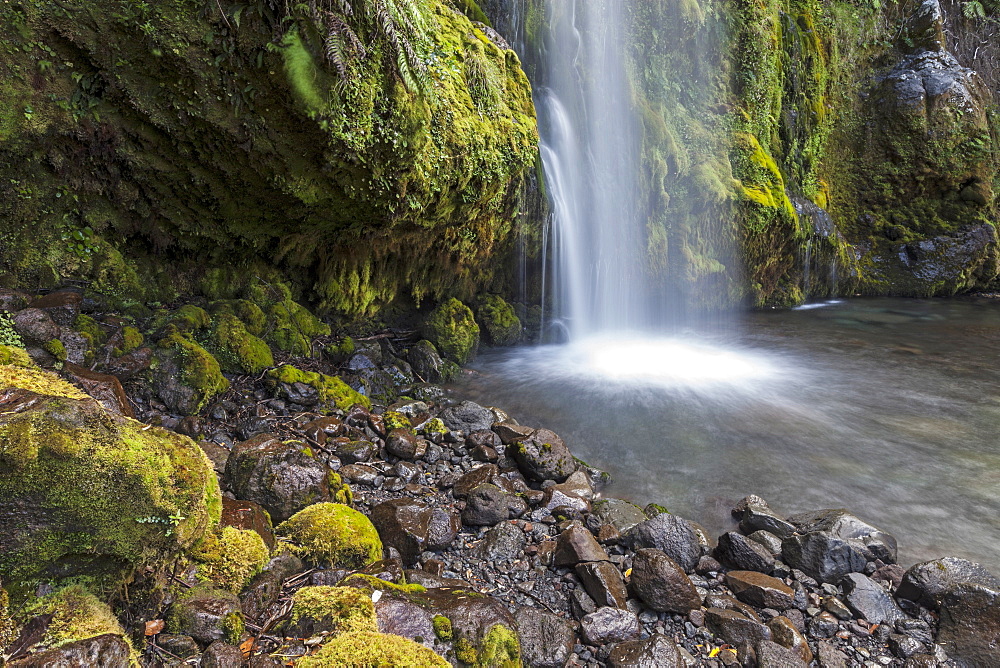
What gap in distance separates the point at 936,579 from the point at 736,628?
1.51 metres

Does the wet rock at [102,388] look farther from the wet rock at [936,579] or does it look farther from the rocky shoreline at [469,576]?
the wet rock at [936,579]

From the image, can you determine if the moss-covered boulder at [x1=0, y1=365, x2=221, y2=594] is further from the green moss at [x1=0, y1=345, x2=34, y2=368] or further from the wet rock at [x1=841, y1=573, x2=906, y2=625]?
the wet rock at [x1=841, y1=573, x2=906, y2=625]

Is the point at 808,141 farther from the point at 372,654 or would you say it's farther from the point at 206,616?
the point at 206,616

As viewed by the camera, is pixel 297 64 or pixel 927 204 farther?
pixel 927 204

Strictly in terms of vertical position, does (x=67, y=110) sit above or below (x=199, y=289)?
above

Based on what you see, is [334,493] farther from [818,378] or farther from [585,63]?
[585,63]

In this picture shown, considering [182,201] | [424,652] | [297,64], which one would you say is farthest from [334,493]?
[182,201]

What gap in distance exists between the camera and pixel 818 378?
8406 millimetres

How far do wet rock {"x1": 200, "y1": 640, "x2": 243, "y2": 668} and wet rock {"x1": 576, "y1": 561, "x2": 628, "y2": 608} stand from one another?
2027mm

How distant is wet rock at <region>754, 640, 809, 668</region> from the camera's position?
2.70 metres

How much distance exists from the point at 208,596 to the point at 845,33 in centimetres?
2150

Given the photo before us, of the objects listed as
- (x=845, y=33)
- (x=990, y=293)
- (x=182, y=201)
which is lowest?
(x=990, y=293)

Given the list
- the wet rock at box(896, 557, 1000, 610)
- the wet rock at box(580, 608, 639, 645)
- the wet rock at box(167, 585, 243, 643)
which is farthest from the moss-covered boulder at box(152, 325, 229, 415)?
the wet rock at box(896, 557, 1000, 610)

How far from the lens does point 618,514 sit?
412 centimetres
